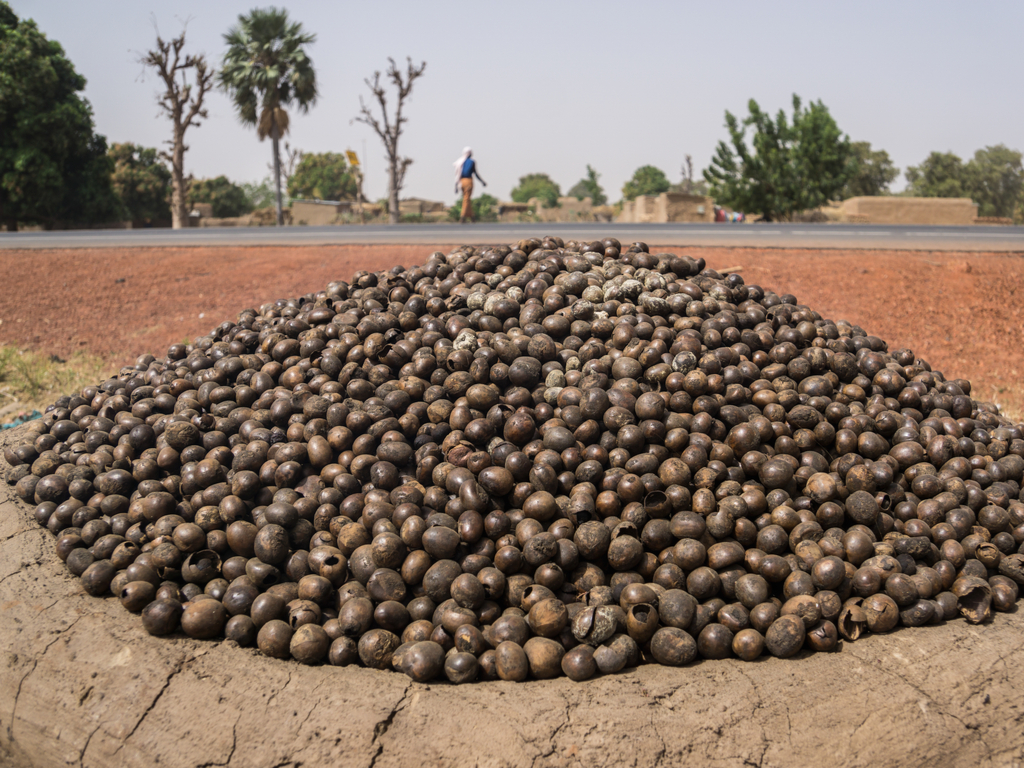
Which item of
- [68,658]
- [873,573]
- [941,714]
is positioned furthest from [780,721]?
[68,658]

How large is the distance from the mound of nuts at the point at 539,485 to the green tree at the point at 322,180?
57650 millimetres

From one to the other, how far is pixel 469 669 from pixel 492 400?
179cm

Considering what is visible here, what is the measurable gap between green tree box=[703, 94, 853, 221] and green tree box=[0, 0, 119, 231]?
27.3 meters

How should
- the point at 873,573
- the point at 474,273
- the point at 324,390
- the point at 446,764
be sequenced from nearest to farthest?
1. the point at 446,764
2. the point at 873,573
3. the point at 324,390
4. the point at 474,273

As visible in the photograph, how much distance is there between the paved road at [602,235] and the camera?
1270 cm

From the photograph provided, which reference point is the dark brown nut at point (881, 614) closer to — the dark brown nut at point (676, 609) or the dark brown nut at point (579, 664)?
the dark brown nut at point (676, 609)

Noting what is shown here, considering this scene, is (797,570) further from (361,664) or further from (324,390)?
(324,390)

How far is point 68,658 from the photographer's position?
10.3ft

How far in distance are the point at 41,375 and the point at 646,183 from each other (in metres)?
62.6

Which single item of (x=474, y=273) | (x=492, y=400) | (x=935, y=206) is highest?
(x=935, y=206)

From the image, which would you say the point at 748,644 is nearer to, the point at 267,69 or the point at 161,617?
the point at 161,617

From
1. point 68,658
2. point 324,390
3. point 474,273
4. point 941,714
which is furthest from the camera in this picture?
point 474,273

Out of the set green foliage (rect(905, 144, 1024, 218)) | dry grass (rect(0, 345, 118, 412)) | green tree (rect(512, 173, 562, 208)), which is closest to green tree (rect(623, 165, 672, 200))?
green tree (rect(512, 173, 562, 208))

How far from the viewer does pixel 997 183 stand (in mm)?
45281
